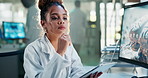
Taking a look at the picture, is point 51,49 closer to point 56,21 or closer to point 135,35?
point 56,21

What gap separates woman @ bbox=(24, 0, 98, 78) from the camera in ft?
3.24

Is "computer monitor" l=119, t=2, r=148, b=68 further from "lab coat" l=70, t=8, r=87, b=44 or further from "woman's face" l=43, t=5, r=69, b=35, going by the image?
"lab coat" l=70, t=8, r=87, b=44

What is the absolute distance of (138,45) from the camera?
118 cm

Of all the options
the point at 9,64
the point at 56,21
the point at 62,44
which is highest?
the point at 56,21

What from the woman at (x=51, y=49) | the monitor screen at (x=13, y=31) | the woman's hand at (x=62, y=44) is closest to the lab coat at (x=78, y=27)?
the monitor screen at (x=13, y=31)

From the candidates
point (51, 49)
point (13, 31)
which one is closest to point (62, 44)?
point (51, 49)

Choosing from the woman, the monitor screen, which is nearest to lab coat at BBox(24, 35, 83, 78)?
the woman

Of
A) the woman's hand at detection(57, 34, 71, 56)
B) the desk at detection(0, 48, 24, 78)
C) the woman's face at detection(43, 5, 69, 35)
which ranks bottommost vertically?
the desk at detection(0, 48, 24, 78)

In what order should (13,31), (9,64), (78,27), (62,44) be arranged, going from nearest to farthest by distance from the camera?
(62,44)
(9,64)
(13,31)
(78,27)

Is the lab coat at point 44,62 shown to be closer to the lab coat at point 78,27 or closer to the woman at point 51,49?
the woman at point 51,49

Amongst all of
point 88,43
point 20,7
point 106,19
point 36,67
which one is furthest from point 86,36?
point 36,67

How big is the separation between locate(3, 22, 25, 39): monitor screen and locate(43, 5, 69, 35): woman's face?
10.0 feet

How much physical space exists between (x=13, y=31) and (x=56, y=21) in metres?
3.14

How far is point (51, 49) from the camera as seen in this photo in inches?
44.6
